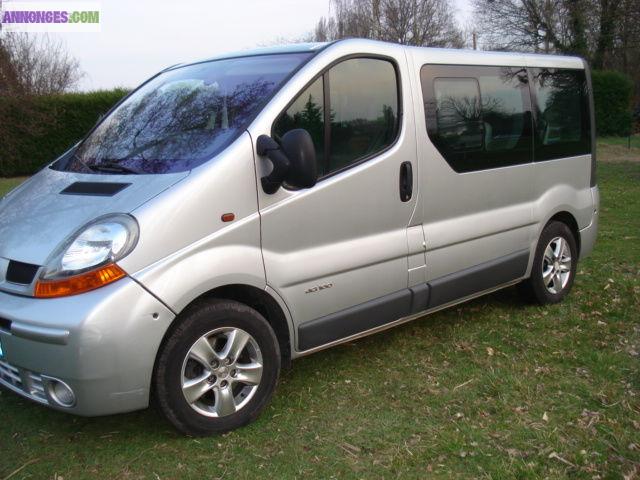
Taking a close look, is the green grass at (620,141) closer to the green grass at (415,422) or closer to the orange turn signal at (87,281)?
the green grass at (415,422)

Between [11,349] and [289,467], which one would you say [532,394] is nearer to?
[289,467]

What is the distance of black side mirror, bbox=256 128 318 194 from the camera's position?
3.23 m

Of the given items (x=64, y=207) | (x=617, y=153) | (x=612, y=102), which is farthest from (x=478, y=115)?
(x=612, y=102)

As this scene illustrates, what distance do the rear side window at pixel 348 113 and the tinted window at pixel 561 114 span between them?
1.62 metres

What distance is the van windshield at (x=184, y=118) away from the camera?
3.39 meters

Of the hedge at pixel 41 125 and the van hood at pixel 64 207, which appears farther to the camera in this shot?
the hedge at pixel 41 125

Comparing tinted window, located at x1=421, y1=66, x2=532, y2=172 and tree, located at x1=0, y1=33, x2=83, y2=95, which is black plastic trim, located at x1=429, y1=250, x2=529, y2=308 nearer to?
tinted window, located at x1=421, y1=66, x2=532, y2=172

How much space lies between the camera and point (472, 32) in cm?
3266

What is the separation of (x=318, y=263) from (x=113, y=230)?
1.13 meters

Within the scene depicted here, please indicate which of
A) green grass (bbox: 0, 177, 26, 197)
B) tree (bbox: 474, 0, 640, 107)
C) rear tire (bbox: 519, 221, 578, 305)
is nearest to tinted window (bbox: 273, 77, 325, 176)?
rear tire (bbox: 519, 221, 578, 305)

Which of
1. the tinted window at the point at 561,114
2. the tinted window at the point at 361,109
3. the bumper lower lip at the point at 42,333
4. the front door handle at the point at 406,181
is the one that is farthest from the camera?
the tinted window at the point at 561,114

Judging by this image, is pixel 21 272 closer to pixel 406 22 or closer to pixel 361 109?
pixel 361 109

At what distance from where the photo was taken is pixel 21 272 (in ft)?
9.91

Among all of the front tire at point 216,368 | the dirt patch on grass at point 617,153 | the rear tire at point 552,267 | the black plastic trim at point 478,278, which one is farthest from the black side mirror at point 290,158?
the dirt patch on grass at point 617,153
